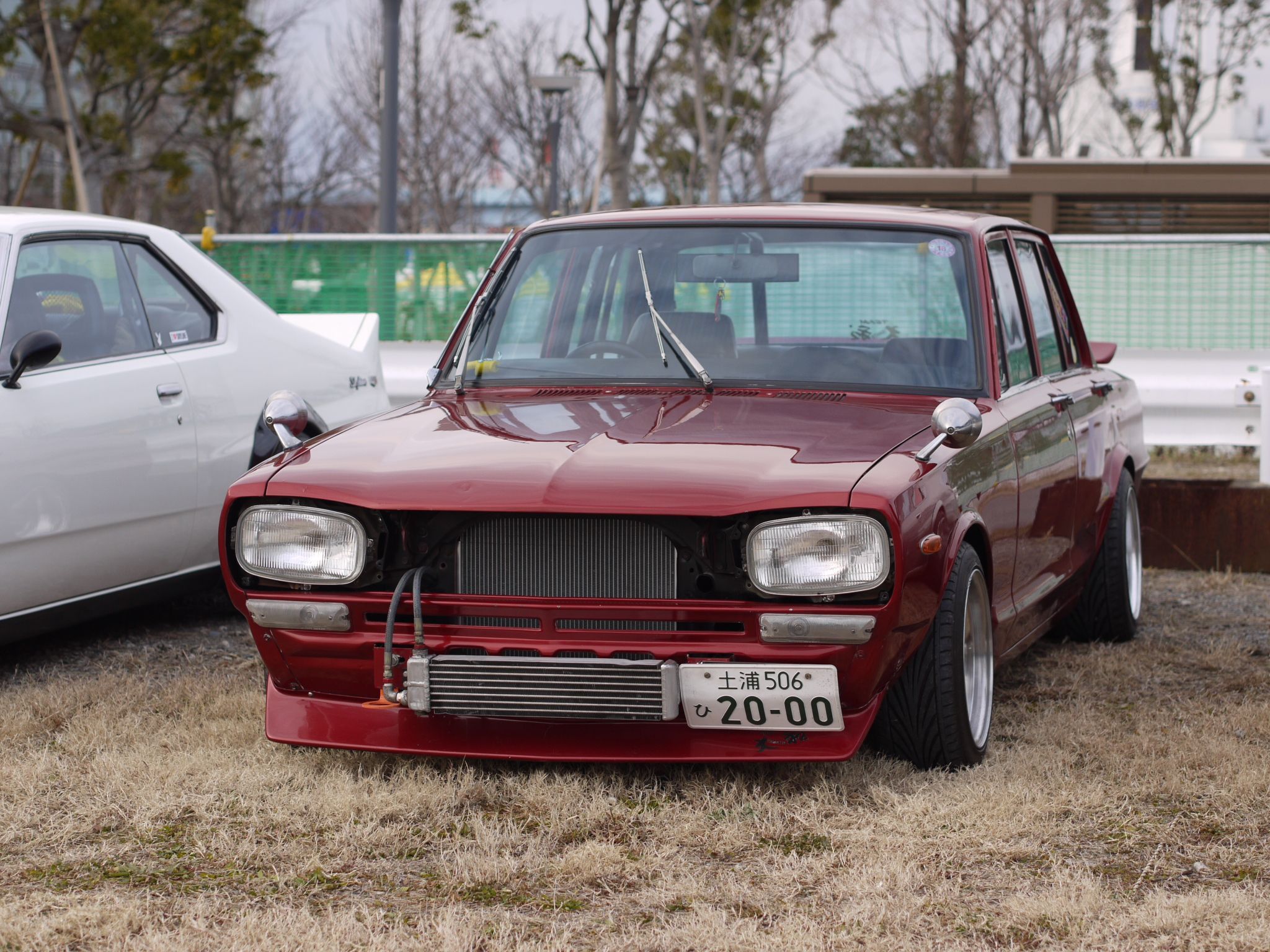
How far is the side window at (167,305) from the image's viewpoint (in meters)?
6.01

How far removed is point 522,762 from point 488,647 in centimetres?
60

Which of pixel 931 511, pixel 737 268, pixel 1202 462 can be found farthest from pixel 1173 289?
pixel 931 511

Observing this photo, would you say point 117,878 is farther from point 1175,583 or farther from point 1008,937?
point 1175,583

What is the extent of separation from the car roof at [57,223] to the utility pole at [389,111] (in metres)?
7.24

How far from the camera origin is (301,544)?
155 inches

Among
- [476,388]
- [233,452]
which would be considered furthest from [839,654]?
[233,452]

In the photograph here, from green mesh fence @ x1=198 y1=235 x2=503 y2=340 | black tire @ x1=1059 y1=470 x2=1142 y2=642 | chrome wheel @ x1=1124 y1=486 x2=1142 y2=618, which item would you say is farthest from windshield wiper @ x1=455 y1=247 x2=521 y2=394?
green mesh fence @ x1=198 y1=235 x2=503 y2=340

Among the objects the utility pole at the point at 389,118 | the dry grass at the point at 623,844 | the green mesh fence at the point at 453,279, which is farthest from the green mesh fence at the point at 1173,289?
the dry grass at the point at 623,844

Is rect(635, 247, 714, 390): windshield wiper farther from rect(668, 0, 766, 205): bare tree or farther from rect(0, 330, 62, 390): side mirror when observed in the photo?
rect(668, 0, 766, 205): bare tree

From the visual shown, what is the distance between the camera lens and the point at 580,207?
38.1 meters

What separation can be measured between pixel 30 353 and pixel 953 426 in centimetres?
293

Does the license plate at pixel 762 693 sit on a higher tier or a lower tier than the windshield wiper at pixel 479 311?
lower

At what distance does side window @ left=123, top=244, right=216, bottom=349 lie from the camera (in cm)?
601

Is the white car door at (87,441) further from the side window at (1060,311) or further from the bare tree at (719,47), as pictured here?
the bare tree at (719,47)
